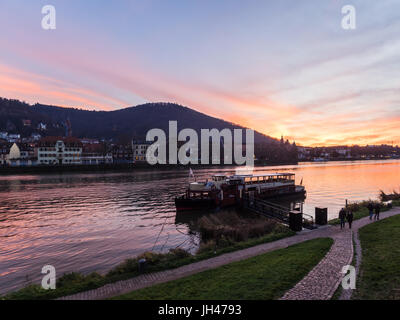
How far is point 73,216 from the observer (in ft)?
114

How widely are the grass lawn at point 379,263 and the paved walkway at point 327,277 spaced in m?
0.44

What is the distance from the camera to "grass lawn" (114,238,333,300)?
33.0 ft

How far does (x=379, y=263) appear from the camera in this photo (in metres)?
12.3

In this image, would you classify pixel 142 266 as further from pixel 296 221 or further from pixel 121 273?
pixel 296 221

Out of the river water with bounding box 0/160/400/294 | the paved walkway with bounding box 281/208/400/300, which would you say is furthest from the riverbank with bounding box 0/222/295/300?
the paved walkway with bounding box 281/208/400/300

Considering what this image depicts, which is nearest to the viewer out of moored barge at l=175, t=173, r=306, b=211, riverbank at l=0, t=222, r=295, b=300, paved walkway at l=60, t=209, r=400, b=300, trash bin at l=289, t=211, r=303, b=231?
paved walkway at l=60, t=209, r=400, b=300

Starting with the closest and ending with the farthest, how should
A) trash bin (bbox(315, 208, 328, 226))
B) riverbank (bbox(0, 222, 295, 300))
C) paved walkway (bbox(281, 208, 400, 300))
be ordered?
paved walkway (bbox(281, 208, 400, 300)), riverbank (bbox(0, 222, 295, 300)), trash bin (bbox(315, 208, 328, 226))

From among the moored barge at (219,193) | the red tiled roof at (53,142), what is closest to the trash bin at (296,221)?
the moored barge at (219,193)

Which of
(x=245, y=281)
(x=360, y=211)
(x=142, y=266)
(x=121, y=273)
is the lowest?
(x=121, y=273)

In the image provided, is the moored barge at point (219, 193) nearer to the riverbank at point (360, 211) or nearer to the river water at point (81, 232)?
the river water at point (81, 232)

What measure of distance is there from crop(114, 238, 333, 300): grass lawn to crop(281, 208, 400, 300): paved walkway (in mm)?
312

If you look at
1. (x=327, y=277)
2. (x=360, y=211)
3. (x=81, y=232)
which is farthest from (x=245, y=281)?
(x=360, y=211)

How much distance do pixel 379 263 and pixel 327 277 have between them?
3.53 metres

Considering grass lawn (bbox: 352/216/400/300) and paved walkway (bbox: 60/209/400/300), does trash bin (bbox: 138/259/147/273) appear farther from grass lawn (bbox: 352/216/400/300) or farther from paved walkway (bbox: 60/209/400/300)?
grass lawn (bbox: 352/216/400/300)
